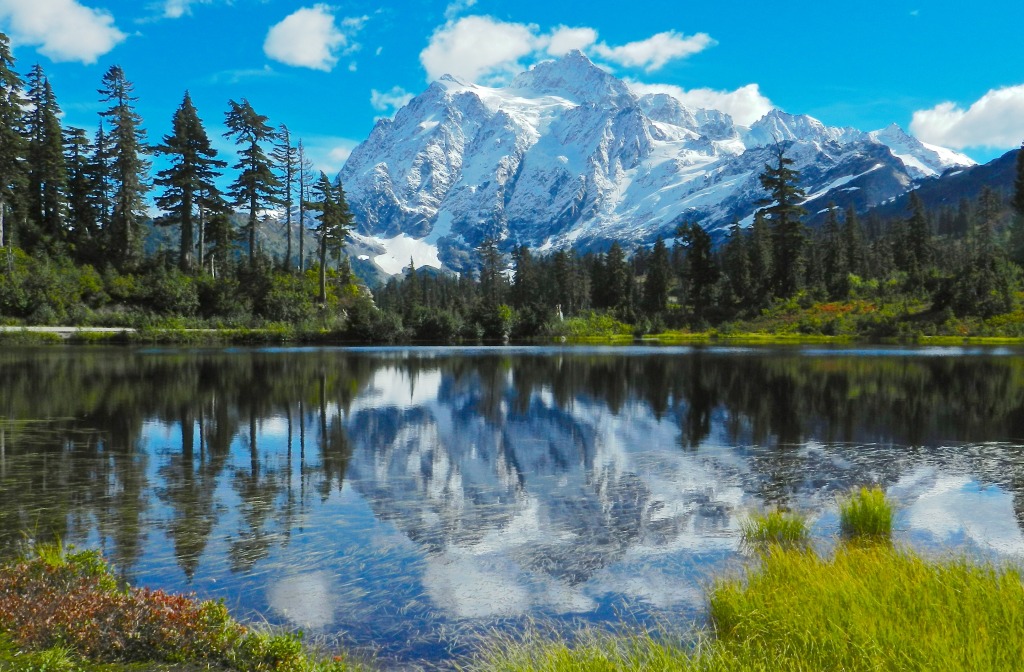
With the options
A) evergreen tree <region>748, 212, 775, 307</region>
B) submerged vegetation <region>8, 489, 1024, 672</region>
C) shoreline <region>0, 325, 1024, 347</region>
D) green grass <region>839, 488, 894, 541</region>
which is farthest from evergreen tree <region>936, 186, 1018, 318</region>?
submerged vegetation <region>8, 489, 1024, 672</region>

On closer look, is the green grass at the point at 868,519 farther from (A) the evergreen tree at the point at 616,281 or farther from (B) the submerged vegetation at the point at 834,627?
(A) the evergreen tree at the point at 616,281

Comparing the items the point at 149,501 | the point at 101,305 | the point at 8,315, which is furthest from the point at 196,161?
the point at 149,501

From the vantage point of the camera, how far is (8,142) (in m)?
63.7

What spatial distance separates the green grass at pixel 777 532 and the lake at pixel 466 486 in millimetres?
376

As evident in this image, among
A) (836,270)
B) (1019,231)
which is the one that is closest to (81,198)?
(836,270)

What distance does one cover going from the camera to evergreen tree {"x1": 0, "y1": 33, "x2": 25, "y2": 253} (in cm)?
6247

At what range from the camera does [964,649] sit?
212 inches

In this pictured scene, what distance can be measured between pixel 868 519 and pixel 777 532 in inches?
60.3

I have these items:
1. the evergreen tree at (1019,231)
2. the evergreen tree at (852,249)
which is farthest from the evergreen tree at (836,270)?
the evergreen tree at (1019,231)

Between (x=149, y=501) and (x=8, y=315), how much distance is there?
61.7 meters

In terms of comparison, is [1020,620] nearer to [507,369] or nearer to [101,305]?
[507,369]

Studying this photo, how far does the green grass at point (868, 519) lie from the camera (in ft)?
34.6

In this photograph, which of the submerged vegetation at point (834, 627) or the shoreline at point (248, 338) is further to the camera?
the shoreline at point (248, 338)

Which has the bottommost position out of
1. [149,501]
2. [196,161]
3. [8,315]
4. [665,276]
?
[149,501]
